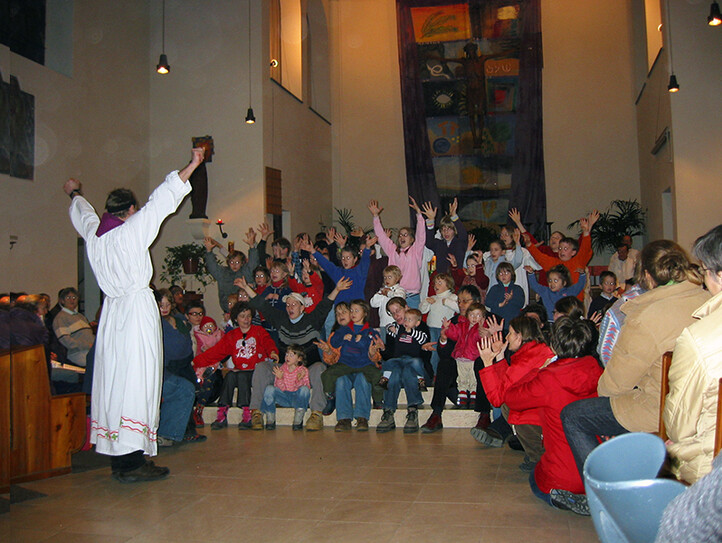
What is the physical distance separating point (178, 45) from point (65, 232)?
14.4ft

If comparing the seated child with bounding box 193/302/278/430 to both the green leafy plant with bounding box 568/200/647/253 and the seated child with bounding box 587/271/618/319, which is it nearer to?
the seated child with bounding box 587/271/618/319

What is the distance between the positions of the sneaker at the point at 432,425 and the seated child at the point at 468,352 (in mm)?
304

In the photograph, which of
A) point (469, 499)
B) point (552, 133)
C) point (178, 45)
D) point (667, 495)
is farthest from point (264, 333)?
point (552, 133)

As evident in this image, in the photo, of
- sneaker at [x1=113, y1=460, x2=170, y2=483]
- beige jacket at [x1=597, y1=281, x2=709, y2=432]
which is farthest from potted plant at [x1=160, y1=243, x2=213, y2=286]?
beige jacket at [x1=597, y1=281, x2=709, y2=432]

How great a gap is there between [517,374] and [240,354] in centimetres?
304

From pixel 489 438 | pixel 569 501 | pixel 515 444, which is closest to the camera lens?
pixel 569 501

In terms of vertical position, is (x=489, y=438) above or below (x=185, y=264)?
below

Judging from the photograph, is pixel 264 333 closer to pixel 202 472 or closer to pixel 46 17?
pixel 202 472

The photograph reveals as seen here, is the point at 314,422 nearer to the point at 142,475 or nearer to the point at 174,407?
the point at 174,407

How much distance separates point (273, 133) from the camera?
11.1m

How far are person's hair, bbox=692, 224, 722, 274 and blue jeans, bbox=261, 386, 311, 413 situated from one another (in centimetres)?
417

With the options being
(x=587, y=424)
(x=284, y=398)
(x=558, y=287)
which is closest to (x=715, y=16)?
(x=558, y=287)

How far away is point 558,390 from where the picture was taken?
3.60 meters

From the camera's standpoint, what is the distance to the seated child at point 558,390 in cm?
351
